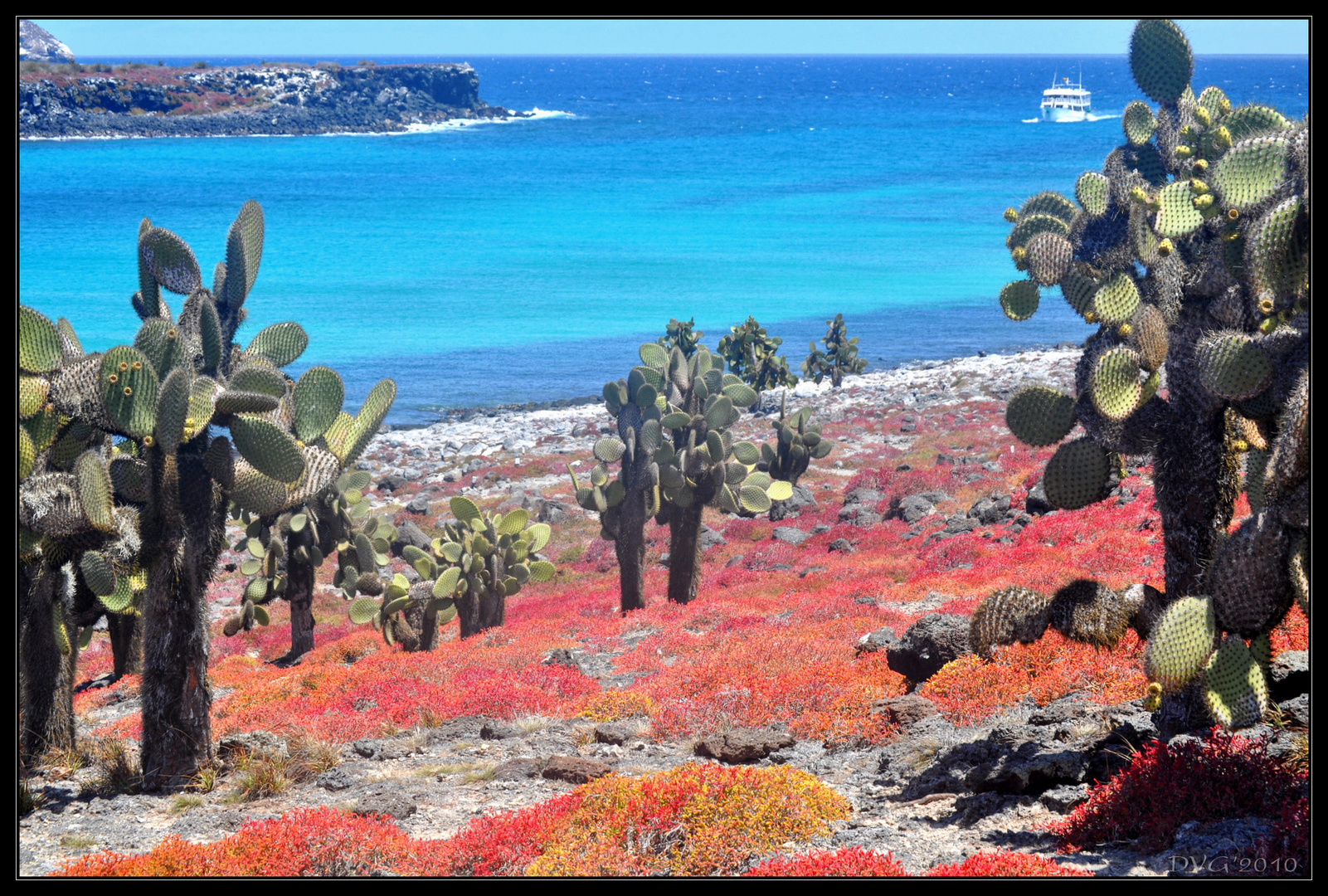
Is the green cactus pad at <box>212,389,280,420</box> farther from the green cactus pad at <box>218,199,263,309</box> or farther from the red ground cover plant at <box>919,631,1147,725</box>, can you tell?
the red ground cover plant at <box>919,631,1147,725</box>

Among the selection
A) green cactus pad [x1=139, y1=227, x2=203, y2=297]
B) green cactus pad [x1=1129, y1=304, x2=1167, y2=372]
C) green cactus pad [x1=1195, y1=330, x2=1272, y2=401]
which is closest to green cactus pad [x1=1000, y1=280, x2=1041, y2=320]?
green cactus pad [x1=1129, y1=304, x2=1167, y2=372]

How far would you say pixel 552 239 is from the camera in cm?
10100

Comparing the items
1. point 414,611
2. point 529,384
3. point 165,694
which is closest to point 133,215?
point 529,384

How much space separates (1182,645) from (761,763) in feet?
14.0

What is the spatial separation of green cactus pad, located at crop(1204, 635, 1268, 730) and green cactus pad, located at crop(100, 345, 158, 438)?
8.26m

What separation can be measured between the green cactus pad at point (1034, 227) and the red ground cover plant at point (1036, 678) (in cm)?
411

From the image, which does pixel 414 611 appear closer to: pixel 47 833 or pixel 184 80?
pixel 47 833

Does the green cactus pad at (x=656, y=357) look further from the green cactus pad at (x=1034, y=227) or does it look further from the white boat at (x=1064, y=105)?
the white boat at (x=1064, y=105)

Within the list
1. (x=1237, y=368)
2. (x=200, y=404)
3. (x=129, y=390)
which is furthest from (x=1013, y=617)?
(x=129, y=390)

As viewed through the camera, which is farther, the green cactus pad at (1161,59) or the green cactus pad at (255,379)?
the green cactus pad at (255,379)

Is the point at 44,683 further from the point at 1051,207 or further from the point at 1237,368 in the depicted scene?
the point at 1237,368

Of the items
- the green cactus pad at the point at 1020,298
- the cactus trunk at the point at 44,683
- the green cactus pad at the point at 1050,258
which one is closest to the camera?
the green cactus pad at the point at 1050,258

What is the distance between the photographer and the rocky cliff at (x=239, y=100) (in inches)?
5915

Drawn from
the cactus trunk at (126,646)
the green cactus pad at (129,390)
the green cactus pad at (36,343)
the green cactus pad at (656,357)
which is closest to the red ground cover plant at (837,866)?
the green cactus pad at (129,390)
